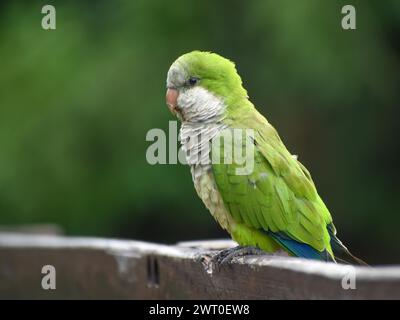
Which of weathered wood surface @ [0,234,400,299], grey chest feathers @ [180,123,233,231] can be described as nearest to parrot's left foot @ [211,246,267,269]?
weathered wood surface @ [0,234,400,299]

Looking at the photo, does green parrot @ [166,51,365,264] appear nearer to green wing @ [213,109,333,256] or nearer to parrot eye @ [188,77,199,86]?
green wing @ [213,109,333,256]

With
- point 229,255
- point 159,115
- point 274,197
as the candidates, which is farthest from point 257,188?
point 159,115

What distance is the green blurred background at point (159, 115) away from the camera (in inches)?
288

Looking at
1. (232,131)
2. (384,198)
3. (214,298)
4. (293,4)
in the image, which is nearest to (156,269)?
(214,298)

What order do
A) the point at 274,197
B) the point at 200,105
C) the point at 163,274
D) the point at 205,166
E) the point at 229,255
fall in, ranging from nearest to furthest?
the point at 229,255, the point at 163,274, the point at 274,197, the point at 205,166, the point at 200,105

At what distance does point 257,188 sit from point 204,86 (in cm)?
63

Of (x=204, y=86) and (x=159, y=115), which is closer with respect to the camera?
(x=204, y=86)

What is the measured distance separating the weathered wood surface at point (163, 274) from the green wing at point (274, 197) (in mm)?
266

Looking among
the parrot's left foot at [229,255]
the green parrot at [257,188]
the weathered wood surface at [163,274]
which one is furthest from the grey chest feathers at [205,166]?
the parrot's left foot at [229,255]

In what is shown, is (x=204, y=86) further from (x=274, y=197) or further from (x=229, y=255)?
(x=229, y=255)

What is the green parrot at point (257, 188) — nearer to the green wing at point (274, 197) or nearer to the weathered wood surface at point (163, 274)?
the green wing at point (274, 197)

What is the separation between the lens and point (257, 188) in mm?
3342

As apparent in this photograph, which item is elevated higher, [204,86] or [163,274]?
[204,86]

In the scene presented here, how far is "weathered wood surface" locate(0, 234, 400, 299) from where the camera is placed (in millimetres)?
1984
